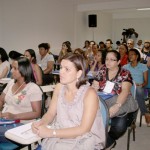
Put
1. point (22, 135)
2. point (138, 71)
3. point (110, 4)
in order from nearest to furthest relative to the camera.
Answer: point (22, 135) < point (138, 71) < point (110, 4)

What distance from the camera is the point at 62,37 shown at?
10.1 metres

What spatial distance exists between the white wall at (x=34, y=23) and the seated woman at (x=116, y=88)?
4.99 metres

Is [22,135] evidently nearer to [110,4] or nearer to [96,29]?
[110,4]

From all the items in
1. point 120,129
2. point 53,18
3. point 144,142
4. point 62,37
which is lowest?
point 144,142

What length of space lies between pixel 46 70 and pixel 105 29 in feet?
29.8

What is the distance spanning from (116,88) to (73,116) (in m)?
1.32

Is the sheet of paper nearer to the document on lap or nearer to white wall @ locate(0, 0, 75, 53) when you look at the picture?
the document on lap

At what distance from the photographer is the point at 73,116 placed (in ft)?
5.66

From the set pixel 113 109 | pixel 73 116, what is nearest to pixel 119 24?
pixel 113 109

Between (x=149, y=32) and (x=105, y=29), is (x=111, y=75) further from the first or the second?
(x=149, y=32)

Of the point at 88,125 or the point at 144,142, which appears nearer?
the point at 88,125

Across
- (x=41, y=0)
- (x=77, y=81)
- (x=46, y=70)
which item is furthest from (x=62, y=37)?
(x=77, y=81)

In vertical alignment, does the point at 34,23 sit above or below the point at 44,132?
above

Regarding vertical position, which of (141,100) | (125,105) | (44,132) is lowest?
(141,100)
